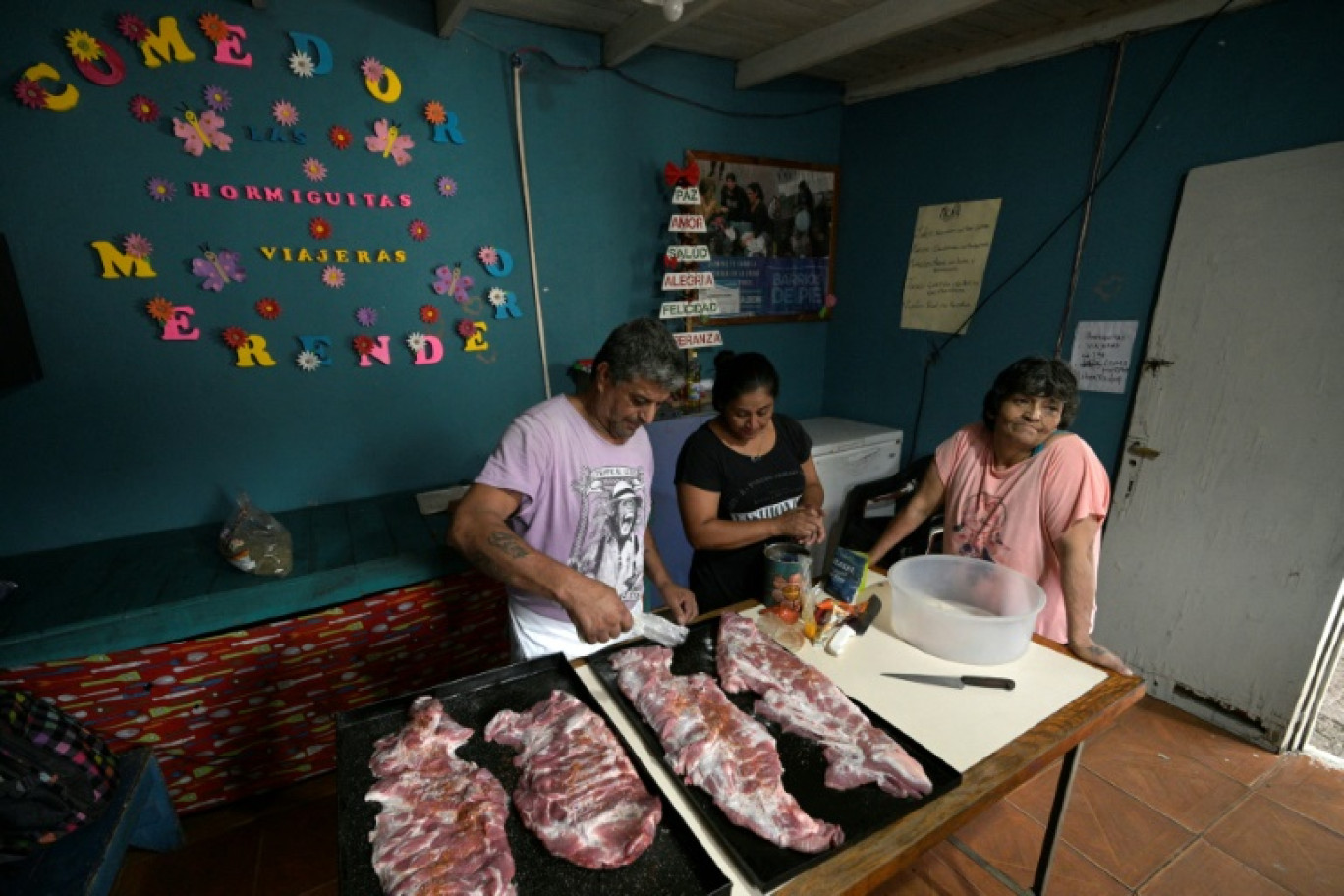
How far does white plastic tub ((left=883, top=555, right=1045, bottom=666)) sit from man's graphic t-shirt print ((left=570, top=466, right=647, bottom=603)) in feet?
2.39

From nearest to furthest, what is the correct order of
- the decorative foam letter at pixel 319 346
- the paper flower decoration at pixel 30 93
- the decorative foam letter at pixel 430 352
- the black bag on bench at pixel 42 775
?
the black bag on bench at pixel 42 775, the paper flower decoration at pixel 30 93, the decorative foam letter at pixel 319 346, the decorative foam letter at pixel 430 352

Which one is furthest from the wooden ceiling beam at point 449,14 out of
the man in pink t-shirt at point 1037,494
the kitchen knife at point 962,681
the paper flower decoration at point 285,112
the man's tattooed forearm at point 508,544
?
the kitchen knife at point 962,681

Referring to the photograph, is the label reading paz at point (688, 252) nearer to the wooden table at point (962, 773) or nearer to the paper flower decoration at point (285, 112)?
the paper flower decoration at point (285, 112)

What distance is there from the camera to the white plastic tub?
141 cm

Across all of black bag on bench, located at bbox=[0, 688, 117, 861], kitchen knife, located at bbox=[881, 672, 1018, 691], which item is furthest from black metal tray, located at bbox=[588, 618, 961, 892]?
black bag on bench, located at bbox=[0, 688, 117, 861]

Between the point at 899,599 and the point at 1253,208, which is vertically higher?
the point at 1253,208

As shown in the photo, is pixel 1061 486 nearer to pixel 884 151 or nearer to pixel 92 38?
pixel 884 151

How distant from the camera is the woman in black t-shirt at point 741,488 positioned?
72.4 inches

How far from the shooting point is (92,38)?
2.01 meters

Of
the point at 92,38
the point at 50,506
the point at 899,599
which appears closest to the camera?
the point at 899,599

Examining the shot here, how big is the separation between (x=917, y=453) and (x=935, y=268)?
114cm

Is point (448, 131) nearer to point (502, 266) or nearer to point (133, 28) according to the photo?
point (502, 266)

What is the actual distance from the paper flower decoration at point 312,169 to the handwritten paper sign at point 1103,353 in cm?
351

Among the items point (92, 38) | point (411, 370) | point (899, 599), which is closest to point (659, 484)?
point (411, 370)
